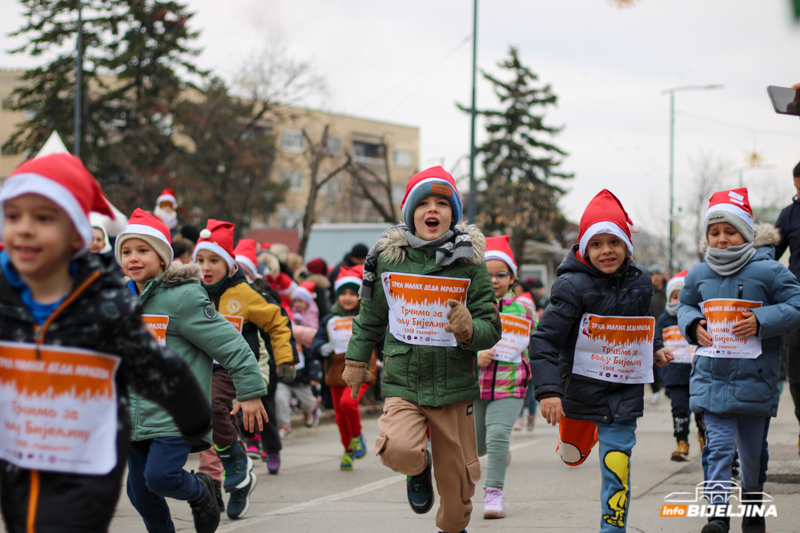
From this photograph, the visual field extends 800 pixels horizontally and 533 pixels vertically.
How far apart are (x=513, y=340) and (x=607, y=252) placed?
2349 mm


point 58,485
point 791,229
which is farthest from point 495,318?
point 791,229

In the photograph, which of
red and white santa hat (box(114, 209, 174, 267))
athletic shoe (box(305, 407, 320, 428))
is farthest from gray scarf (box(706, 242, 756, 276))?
athletic shoe (box(305, 407, 320, 428))

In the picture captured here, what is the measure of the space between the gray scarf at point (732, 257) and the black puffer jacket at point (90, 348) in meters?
3.67

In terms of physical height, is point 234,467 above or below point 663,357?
below

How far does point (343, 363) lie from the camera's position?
9.17 metres

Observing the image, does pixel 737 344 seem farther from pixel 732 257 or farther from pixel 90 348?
pixel 90 348

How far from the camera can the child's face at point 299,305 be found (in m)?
11.7

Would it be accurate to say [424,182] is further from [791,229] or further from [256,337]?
[791,229]

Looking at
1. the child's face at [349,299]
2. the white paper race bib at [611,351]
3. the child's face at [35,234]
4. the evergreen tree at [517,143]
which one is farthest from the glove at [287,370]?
the evergreen tree at [517,143]

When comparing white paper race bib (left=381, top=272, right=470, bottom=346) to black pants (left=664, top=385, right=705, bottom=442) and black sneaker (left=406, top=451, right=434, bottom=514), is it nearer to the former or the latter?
black sneaker (left=406, top=451, right=434, bottom=514)

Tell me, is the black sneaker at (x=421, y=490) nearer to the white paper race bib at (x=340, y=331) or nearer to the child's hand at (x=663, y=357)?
the child's hand at (x=663, y=357)

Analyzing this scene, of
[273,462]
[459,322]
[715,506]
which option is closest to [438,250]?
[459,322]

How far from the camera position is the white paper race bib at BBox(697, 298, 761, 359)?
5395 millimetres

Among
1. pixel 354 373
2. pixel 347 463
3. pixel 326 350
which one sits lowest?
pixel 347 463
